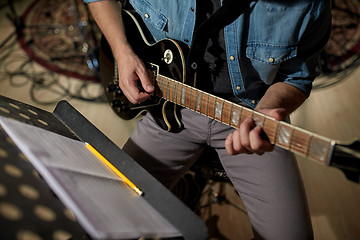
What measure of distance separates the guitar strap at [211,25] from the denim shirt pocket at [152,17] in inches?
7.2

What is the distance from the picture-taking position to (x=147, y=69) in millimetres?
981

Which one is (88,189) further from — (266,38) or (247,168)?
(266,38)

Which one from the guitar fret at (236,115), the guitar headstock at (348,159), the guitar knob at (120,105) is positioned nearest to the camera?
the guitar headstock at (348,159)

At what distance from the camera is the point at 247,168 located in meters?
0.86

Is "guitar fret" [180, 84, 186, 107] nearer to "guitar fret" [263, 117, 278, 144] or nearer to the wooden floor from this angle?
A: "guitar fret" [263, 117, 278, 144]

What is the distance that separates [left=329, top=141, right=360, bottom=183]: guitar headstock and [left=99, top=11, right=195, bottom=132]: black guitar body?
0.48m

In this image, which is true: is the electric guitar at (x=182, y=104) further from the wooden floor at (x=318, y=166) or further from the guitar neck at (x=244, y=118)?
the wooden floor at (x=318, y=166)

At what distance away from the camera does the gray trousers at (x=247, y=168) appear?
78cm

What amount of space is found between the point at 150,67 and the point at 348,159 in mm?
668

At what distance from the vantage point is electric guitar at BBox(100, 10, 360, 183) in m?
0.54

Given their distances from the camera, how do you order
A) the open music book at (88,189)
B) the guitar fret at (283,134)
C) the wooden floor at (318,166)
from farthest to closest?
1. the wooden floor at (318,166)
2. the guitar fret at (283,134)
3. the open music book at (88,189)

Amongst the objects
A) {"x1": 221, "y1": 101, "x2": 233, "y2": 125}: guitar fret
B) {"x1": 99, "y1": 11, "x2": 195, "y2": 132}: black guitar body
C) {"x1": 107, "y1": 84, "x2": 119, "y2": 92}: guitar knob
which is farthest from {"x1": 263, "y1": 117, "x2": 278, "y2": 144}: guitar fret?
{"x1": 107, "y1": 84, "x2": 119, "y2": 92}: guitar knob

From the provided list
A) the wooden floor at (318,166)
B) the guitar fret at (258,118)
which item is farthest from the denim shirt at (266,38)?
the wooden floor at (318,166)

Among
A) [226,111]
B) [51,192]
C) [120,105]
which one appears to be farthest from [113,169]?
[120,105]
